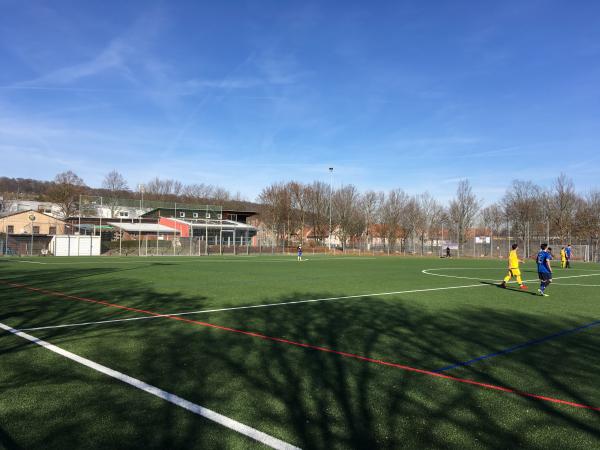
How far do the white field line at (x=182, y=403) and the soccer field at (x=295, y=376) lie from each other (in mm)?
24

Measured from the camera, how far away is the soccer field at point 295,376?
4.22m

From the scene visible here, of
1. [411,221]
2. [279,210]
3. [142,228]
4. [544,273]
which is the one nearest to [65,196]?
[142,228]

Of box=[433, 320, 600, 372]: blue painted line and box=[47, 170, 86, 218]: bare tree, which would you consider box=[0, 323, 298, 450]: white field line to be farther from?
box=[47, 170, 86, 218]: bare tree

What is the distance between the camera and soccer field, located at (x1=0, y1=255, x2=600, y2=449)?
4223 millimetres

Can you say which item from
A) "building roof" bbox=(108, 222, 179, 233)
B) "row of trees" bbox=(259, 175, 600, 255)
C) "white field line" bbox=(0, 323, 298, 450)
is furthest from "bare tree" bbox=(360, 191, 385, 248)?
"white field line" bbox=(0, 323, 298, 450)

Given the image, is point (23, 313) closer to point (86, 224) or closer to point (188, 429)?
point (188, 429)

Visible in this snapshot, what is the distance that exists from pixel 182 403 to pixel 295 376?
1722mm

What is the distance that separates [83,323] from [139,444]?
654 cm

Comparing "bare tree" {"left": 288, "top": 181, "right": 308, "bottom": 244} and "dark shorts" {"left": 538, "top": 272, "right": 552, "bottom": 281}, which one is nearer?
"dark shorts" {"left": 538, "top": 272, "right": 552, "bottom": 281}

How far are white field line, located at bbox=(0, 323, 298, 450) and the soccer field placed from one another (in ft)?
0.08

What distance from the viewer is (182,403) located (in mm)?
4922

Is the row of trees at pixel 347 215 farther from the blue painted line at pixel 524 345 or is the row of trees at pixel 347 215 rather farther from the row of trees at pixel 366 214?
the blue painted line at pixel 524 345

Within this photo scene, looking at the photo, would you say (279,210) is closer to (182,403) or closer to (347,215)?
(347,215)

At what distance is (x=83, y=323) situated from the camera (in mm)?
9523
